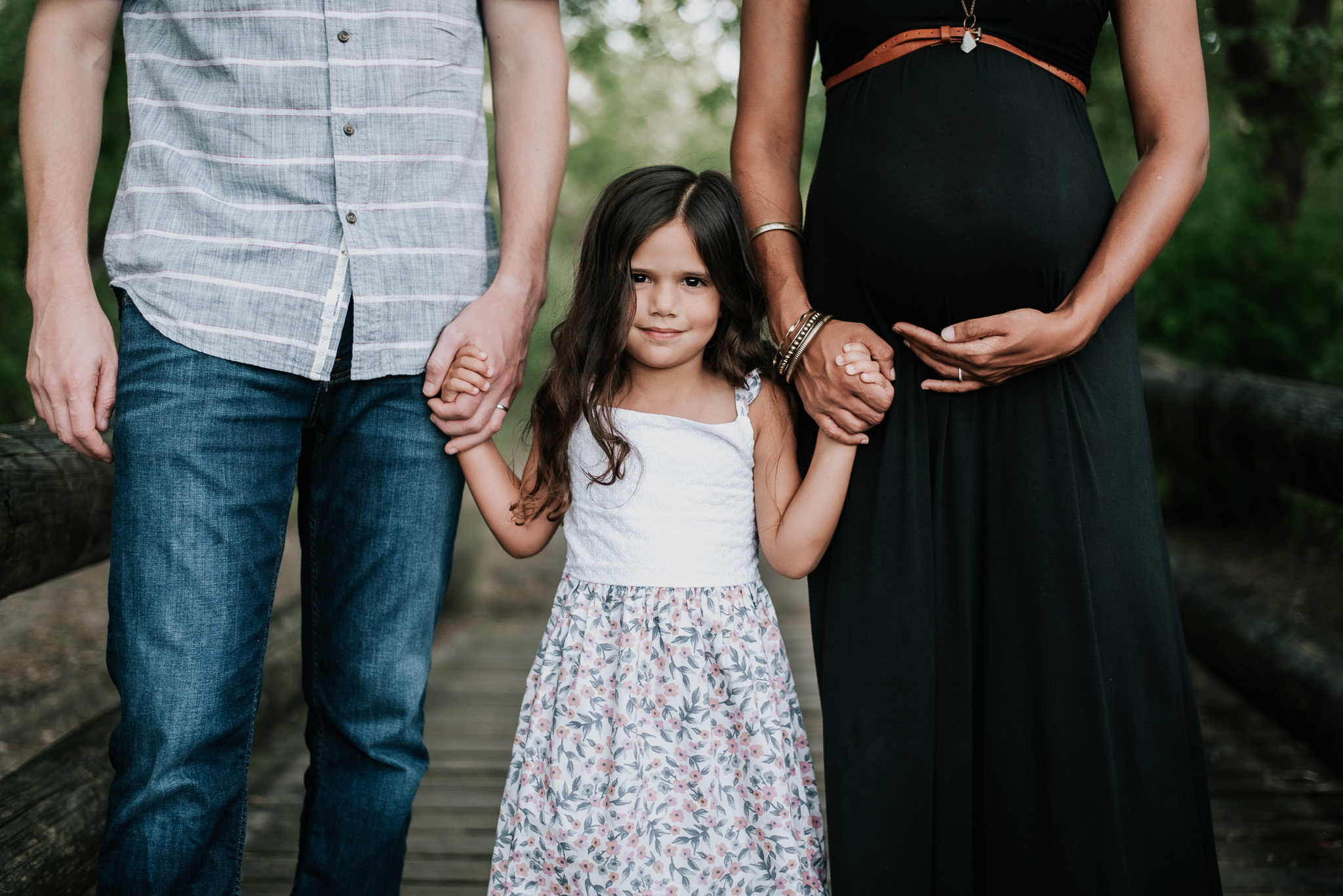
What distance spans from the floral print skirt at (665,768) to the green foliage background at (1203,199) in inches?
98.5

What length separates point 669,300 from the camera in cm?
184

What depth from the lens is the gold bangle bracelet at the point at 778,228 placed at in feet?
5.87

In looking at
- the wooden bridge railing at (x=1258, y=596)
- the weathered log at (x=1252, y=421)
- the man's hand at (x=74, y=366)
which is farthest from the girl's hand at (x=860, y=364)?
the weathered log at (x=1252, y=421)

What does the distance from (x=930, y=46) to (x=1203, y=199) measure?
4.89m

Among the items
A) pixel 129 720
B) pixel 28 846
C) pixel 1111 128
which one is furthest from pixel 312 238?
pixel 1111 128

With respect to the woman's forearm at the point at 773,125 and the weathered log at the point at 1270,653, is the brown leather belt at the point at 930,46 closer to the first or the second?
the woman's forearm at the point at 773,125

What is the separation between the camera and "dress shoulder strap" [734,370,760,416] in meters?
1.90

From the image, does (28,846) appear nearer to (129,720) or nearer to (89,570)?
(129,720)

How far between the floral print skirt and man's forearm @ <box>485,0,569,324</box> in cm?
59

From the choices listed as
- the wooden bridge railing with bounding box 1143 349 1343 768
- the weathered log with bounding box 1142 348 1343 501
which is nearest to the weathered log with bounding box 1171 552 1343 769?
the wooden bridge railing with bounding box 1143 349 1343 768

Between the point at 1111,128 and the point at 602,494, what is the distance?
4.90m

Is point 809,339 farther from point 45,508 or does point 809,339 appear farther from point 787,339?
point 45,508

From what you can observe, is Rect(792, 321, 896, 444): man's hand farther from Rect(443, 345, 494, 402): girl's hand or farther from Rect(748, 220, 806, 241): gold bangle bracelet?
Rect(443, 345, 494, 402): girl's hand

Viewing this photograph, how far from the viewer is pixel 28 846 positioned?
200 centimetres
